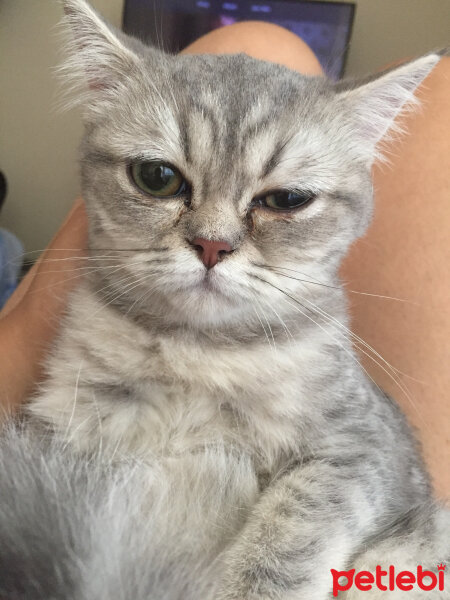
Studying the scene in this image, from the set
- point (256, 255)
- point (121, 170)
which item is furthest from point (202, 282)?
point (121, 170)

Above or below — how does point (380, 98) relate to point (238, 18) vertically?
below

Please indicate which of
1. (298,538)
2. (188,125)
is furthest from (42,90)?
(298,538)

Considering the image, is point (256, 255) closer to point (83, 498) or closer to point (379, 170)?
point (83, 498)

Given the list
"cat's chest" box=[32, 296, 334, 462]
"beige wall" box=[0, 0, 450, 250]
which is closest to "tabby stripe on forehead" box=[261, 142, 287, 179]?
"cat's chest" box=[32, 296, 334, 462]

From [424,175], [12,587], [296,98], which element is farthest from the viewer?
[424,175]

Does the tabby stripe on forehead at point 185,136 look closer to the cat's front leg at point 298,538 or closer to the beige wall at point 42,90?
the cat's front leg at point 298,538

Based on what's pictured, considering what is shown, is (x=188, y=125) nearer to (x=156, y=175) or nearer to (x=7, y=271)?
(x=156, y=175)
